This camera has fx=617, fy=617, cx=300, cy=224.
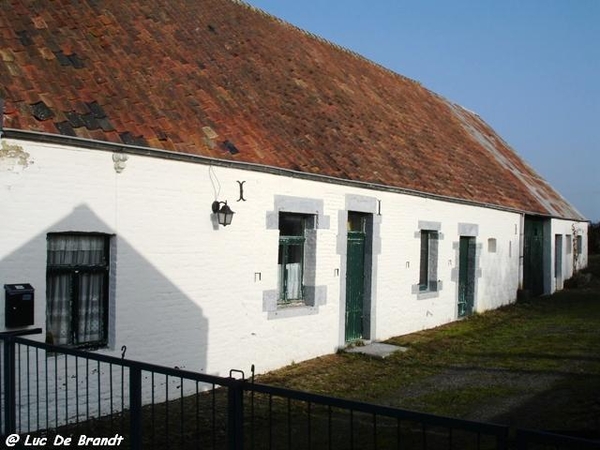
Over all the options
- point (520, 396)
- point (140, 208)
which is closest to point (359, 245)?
point (520, 396)

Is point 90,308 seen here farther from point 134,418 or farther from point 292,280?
point 292,280

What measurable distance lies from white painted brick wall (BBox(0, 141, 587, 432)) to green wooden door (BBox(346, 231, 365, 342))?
20.3 inches

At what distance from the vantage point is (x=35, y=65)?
7.84 metres

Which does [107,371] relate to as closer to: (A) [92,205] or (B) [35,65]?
(A) [92,205]

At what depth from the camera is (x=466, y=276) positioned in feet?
54.7

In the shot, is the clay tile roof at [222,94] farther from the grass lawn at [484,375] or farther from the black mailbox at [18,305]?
the grass lawn at [484,375]

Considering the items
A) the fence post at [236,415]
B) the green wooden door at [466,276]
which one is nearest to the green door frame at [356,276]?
the green wooden door at [466,276]

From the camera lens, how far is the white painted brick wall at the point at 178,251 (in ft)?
22.7

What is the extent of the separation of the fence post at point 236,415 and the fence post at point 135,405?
2.99ft

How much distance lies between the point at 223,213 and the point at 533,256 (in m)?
16.0

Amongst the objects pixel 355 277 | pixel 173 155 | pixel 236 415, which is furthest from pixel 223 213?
pixel 236 415

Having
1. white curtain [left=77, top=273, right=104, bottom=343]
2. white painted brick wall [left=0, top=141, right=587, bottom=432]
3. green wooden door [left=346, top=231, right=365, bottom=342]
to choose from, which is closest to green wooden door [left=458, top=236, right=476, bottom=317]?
green wooden door [left=346, top=231, right=365, bottom=342]

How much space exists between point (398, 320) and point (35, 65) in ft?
28.2

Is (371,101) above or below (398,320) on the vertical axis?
above
